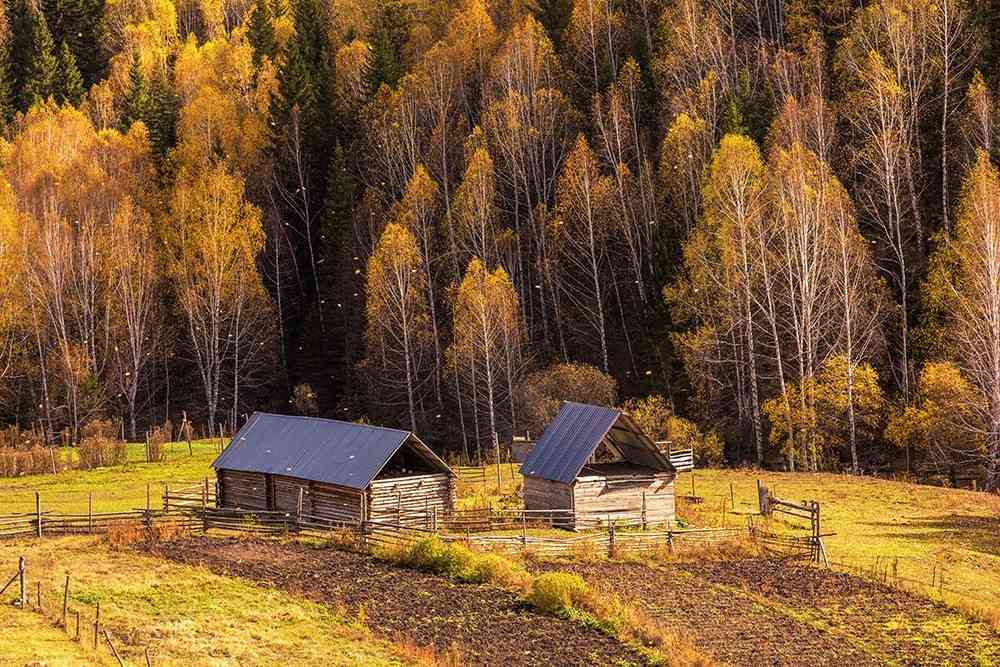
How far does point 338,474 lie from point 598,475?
9307 mm

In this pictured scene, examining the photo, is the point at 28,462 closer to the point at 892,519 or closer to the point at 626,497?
the point at 626,497

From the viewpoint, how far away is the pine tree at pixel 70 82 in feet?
373

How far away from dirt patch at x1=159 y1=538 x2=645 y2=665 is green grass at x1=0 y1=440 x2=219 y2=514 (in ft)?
39.7

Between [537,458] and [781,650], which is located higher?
[537,458]

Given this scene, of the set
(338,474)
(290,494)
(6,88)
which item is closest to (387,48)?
A: (6,88)

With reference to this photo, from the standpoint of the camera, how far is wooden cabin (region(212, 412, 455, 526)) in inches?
2002

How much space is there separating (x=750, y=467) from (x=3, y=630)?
40971mm

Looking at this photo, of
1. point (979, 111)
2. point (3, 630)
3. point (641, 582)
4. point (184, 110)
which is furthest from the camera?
point (184, 110)

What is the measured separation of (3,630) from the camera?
116ft

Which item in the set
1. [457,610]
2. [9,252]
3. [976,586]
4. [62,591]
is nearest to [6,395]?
[9,252]

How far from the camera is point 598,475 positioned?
50.9 m

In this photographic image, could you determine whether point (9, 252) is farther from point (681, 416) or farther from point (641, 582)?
point (641, 582)

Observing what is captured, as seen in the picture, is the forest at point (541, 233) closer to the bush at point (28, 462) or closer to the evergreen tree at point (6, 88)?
the evergreen tree at point (6, 88)

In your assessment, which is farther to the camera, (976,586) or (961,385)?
(961,385)
